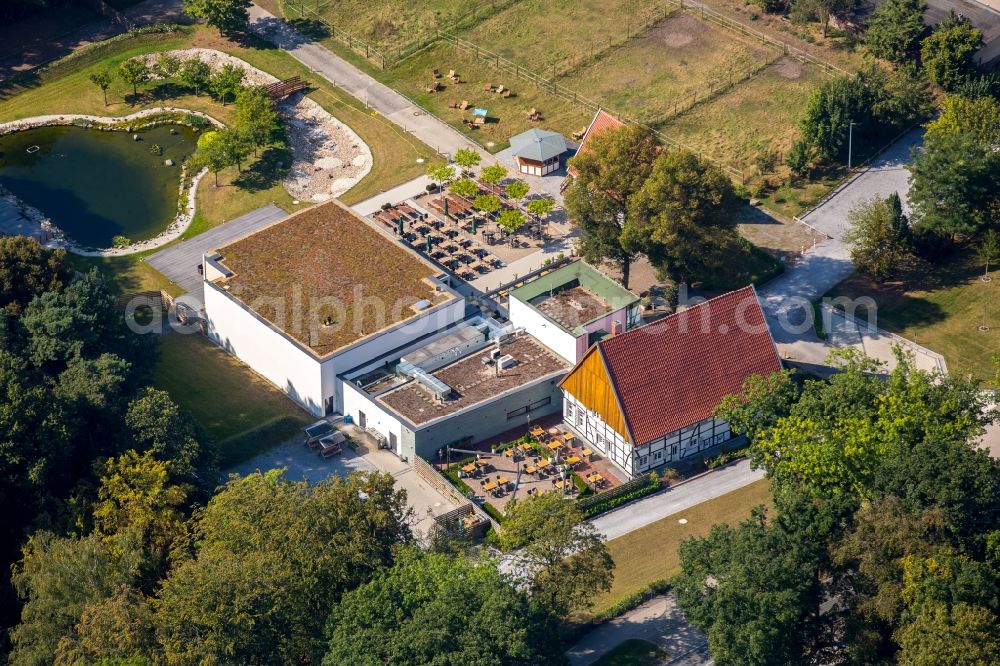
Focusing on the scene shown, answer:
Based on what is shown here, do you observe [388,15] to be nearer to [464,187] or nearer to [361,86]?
[361,86]

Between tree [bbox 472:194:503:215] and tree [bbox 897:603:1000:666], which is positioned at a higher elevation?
tree [bbox 897:603:1000:666]

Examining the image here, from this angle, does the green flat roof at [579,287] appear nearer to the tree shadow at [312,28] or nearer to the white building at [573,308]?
the white building at [573,308]

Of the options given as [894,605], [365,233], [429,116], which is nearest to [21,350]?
[365,233]

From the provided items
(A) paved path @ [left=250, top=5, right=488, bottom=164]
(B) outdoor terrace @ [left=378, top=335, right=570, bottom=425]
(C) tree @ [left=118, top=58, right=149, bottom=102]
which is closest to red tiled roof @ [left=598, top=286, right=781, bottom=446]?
(B) outdoor terrace @ [left=378, top=335, right=570, bottom=425]

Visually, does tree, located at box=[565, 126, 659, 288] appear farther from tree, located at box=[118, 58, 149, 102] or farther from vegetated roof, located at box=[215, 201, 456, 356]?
tree, located at box=[118, 58, 149, 102]

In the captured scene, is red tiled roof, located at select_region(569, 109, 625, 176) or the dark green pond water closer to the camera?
red tiled roof, located at select_region(569, 109, 625, 176)

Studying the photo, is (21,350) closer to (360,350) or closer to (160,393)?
(160,393)
